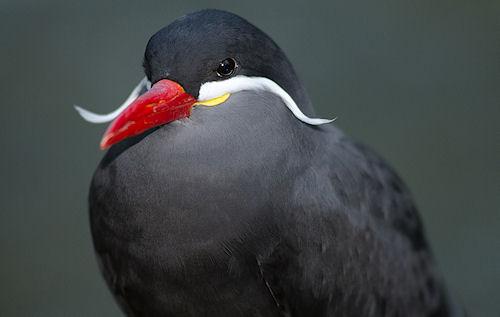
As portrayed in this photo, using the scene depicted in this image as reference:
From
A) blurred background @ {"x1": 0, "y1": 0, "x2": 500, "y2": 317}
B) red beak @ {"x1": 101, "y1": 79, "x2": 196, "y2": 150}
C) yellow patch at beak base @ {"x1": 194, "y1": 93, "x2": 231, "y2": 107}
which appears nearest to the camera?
red beak @ {"x1": 101, "y1": 79, "x2": 196, "y2": 150}

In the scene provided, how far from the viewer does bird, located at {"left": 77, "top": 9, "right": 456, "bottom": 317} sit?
313 centimetres

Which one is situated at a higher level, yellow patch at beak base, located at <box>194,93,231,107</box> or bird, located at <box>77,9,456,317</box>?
yellow patch at beak base, located at <box>194,93,231,107</box>

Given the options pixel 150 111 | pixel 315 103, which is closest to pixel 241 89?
pixel 150 111

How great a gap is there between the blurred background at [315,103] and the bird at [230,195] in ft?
7.39

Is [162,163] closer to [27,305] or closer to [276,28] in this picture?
[27,305]

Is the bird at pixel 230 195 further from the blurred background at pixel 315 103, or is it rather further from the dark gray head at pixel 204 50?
the blurred background at pixel 315 103

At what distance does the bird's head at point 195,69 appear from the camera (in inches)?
121

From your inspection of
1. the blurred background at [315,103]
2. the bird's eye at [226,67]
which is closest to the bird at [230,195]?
the bird's eye at [226,67]

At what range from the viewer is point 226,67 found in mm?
3145

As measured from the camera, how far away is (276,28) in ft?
21.4

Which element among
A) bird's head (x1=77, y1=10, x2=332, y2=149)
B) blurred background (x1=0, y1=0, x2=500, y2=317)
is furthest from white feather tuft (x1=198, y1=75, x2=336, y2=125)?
blurred background (x1=0, y1=0, x2=500, y2=317)

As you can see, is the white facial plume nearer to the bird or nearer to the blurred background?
the bird

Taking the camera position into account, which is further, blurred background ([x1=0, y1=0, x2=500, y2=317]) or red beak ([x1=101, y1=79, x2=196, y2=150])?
blurred background ([x1=0, y1=0, x2=500, y2=317])

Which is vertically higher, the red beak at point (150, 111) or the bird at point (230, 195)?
the red beak at point (150, 111)
